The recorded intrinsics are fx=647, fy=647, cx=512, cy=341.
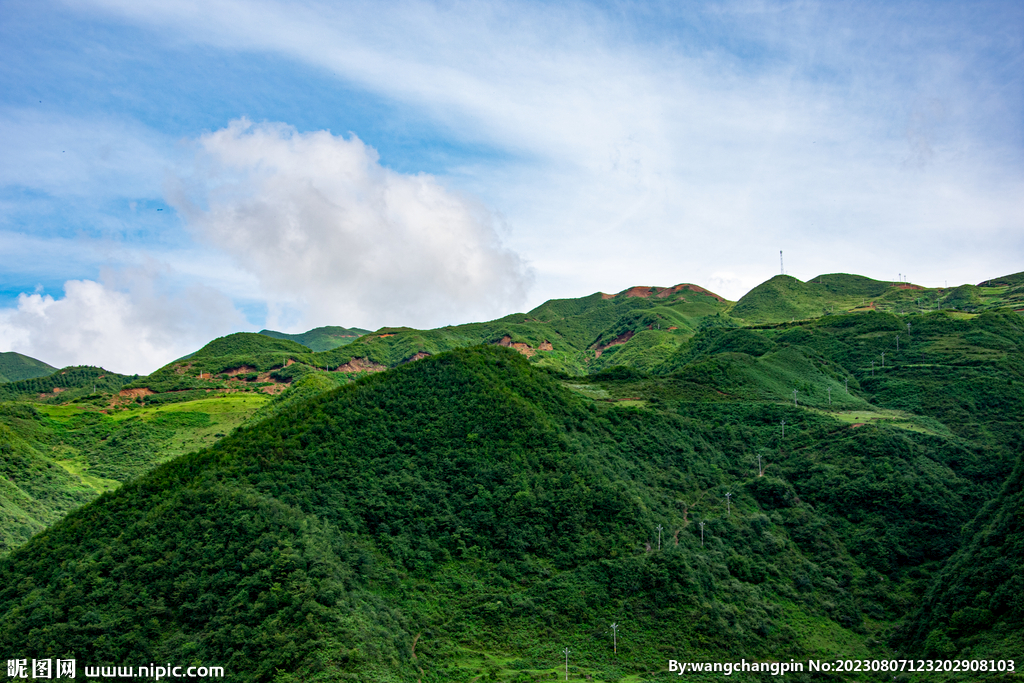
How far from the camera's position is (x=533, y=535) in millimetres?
51188

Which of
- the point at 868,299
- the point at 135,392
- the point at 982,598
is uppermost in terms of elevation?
the point at 868,299

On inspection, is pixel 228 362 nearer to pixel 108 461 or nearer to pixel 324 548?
pixel 108 461

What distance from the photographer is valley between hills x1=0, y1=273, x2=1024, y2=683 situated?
38281 millimetres

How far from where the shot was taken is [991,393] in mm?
86312

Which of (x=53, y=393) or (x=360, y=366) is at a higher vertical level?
(x=360, y=366)

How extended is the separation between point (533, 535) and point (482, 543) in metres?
4.08

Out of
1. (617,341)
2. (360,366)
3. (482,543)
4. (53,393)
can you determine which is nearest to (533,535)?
(482,543)

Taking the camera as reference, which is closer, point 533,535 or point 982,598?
point 982,598

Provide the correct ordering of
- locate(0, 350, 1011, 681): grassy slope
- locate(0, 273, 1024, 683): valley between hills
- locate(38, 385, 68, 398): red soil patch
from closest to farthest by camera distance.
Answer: locate(0, 350, 1011, 681): grassy slope
locate(0, 273, 1024, 683): valley between hills
locate(38, 385, 68, 398): red soil patch

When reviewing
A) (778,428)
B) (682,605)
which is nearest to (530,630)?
(682,605)

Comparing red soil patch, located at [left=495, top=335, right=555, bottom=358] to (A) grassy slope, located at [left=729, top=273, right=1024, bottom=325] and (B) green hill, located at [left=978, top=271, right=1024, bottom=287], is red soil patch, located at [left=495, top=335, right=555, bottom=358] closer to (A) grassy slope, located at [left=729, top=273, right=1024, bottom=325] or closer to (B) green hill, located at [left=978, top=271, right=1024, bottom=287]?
(A) grassy slope, located at [left=729, top=273, right=1024, bottom=325]

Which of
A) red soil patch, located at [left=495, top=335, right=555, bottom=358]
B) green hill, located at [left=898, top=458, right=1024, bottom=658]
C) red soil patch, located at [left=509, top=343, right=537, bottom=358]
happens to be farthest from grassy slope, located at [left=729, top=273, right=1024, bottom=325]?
green hill, located at [left=898, top=458, right=1024, bottom=658]

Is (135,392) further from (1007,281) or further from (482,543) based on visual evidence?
(1007,281)

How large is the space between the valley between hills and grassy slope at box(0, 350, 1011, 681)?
0.59ft
